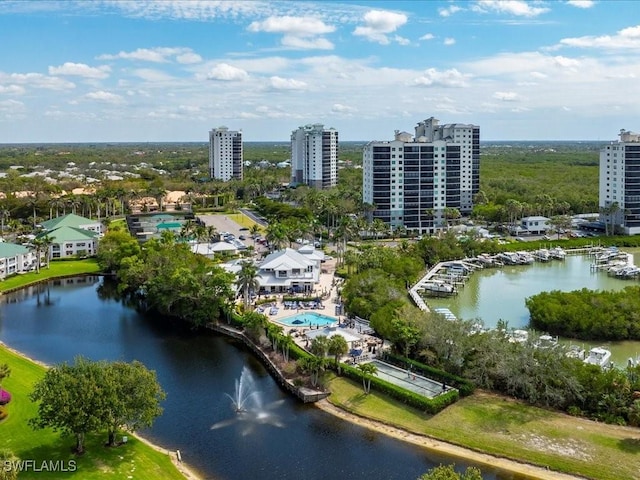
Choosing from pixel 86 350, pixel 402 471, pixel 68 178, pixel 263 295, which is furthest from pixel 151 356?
pixel 68 178

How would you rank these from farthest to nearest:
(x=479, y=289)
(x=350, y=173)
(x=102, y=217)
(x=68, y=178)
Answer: (x=350, y=173) → (x=68, y=178) → (x=102, y=217) → (x=479, y=289)

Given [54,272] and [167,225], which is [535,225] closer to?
[167,225]

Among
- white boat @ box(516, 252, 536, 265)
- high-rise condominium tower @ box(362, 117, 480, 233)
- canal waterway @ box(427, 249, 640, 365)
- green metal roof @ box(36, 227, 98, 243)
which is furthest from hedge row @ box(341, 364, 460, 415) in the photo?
high-rise condominium tower @ box(362, 117, 480, 233)

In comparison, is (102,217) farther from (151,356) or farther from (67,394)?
(67,394)

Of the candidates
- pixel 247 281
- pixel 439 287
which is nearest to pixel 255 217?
pixel 439 287

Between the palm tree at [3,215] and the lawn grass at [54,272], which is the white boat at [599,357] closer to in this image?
the lawn grass at [54,272]

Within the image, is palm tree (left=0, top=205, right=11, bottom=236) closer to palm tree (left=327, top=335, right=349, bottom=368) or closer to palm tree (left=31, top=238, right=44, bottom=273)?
palm tree (left=31, top=238, right=44, bottom=273)
